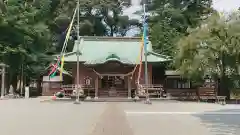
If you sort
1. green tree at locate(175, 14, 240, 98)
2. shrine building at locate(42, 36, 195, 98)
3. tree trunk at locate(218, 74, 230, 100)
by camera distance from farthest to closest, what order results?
shrine building at locate(42, 36, 195, 98) < tree trunk at locate(218, 74, 230, 100) < green tree at locate(175, 14, 240, 98)

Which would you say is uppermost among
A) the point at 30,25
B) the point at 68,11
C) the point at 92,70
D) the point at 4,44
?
the point at 68,11

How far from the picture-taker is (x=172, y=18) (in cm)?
5091

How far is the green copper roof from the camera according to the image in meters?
36.0

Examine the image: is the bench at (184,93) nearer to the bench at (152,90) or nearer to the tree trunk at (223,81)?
the bench at (152,90)

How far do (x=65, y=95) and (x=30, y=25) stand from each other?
12.8 metres

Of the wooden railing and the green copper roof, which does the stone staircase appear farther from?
the green copper roof

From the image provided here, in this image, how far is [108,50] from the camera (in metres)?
38.5

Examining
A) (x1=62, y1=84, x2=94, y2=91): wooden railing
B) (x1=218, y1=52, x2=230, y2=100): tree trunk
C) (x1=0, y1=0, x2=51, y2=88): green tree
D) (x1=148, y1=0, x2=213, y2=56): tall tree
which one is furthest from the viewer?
(x1=148, y1=0, x2=213, y2=56): tall tree

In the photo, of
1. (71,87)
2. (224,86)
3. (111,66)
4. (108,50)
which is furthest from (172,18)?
(71,87)

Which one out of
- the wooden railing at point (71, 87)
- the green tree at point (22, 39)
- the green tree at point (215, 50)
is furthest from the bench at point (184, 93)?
the green tree at point (22, 39)

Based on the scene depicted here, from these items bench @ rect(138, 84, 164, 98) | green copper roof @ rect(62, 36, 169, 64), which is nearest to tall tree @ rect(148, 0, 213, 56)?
green copper roof @ rect(62, 36, 169, 64)

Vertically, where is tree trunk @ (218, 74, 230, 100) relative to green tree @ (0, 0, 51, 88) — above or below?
below

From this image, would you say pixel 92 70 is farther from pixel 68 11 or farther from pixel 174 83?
pixel 68 11

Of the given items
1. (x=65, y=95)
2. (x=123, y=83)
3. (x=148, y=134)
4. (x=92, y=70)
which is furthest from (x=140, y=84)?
(x=148, y=134)
